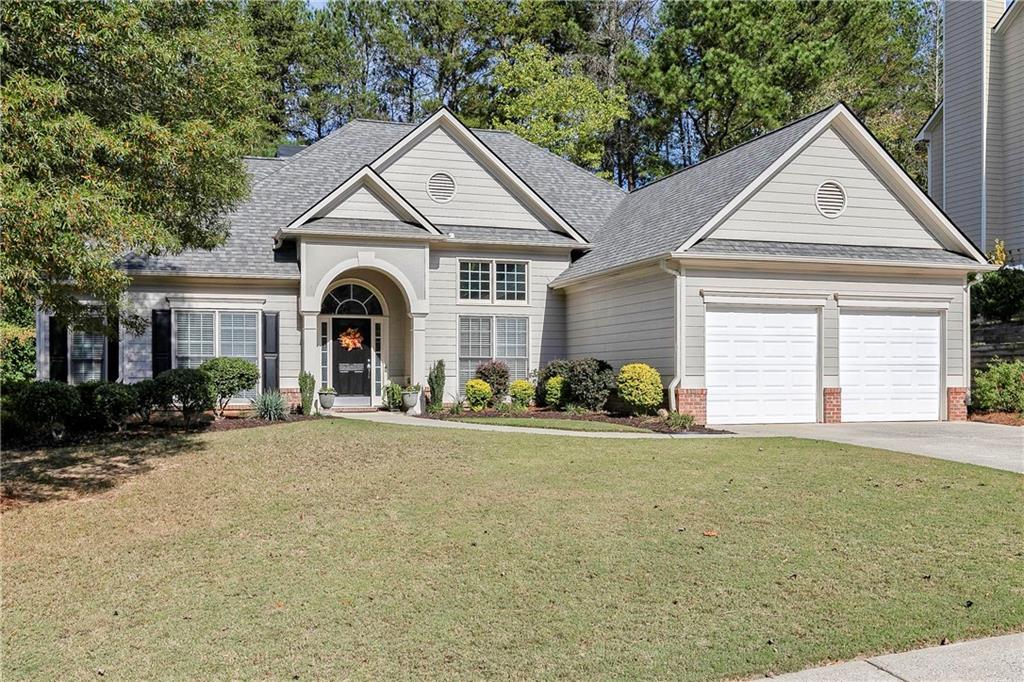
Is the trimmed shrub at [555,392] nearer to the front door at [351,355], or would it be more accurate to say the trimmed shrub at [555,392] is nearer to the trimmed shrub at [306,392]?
the front door at [351,355]

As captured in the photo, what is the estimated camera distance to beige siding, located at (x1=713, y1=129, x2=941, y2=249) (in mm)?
16969

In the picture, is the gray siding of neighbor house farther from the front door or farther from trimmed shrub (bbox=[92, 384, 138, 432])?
trimmed shrub (bbox=[92, 384, 138, 432])

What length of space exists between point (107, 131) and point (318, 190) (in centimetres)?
1232

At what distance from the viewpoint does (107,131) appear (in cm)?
889

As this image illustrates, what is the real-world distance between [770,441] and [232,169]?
9.02 m

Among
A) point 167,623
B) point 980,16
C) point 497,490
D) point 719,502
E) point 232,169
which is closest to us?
point 167,623

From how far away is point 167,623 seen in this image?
18.6ft

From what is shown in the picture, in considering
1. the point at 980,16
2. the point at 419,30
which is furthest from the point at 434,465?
the point at 419,30

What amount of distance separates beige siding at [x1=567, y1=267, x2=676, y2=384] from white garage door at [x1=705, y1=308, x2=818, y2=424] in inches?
34.8

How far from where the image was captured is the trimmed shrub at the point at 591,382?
17.7 meters

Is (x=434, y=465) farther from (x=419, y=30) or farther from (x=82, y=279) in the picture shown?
(x=419, y=30)

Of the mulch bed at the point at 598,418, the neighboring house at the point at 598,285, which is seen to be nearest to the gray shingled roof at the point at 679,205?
the neighboring house at the point at 598,285

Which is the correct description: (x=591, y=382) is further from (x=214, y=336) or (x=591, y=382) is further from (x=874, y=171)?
(x=214, y=336)

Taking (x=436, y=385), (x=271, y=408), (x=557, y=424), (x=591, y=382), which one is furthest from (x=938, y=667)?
(x=436, y=385)
